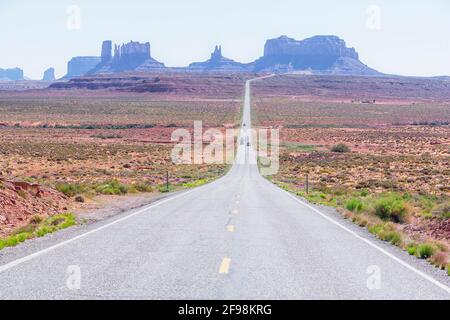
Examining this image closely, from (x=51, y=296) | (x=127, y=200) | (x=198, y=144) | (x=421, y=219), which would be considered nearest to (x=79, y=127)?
(x=198, y=144)

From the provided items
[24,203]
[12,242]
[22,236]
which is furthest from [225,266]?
[24,203]

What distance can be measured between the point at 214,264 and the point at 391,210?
10811 millimetres

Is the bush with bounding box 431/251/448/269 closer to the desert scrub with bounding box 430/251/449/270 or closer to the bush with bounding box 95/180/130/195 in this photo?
the desert scrub with bounding box 430/251/449/270

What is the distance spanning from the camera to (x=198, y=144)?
80.8 metres

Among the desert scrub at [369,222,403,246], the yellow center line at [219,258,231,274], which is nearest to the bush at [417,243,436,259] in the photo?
the desert scrub at [369,222,403,246]

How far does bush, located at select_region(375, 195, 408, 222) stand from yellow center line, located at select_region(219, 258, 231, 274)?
1013cm

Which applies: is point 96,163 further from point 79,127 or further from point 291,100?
point 291,100

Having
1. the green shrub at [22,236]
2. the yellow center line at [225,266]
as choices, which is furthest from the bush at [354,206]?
the green shrub at [22,236]

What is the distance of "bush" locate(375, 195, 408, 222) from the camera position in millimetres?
19047

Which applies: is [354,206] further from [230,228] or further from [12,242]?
[12,242]

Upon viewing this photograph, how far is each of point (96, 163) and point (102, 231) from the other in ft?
130

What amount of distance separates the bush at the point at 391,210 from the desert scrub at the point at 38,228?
9.98m

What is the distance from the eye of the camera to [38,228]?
1507 centimetres

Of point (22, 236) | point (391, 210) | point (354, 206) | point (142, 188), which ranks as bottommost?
point (142, 188)
